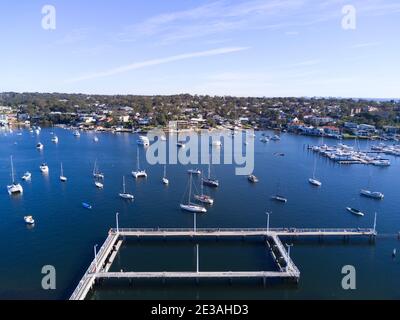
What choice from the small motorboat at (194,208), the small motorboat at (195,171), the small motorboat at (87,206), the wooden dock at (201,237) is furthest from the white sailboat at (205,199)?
the small motorboat at (195,171)

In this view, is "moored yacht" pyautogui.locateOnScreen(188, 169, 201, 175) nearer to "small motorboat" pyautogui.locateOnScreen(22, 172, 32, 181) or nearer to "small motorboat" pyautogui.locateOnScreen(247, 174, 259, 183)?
"small motorboat" pyautogui.locateOnScreen(247, 174, 259, 183)

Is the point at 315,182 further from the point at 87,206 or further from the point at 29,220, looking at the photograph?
the point at 29,220

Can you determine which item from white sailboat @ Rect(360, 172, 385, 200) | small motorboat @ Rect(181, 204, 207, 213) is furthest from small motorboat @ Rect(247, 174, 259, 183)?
small motorboat @ Rect(181, 204, 207, 213)

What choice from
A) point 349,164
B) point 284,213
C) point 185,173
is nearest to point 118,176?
point 185,173

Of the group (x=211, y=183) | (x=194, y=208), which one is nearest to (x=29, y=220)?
(x=194, y=208)

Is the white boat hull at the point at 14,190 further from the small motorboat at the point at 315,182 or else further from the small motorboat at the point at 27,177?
the small motorboat at the point at 315,182

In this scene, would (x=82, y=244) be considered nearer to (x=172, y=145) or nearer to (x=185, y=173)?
(x=185, y=173)
